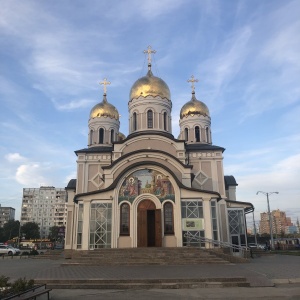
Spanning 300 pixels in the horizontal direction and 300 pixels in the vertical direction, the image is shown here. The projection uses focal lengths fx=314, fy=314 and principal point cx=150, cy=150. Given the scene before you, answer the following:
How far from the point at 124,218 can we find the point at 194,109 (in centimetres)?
1534

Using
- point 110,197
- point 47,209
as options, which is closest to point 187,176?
point 110,197

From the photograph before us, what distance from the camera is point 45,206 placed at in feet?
315

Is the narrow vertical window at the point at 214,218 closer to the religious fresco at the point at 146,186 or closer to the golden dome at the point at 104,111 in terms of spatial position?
the religious fresco at the point at 146,186

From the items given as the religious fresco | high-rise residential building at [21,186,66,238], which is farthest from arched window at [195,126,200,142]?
high-rise residential building at [21,186,66,238]

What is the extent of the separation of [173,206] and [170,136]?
21.6 ft

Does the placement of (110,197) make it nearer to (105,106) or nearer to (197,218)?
(197,218)

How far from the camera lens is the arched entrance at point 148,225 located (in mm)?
19875

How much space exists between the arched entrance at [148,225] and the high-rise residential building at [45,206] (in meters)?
79.1

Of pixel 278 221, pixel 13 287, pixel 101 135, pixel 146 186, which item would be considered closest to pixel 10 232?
pixel 101 135

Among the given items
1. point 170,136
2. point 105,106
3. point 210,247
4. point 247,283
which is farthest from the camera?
point 105,106

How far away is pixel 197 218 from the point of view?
20.0 metres

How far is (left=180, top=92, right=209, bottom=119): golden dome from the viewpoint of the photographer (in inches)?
1240

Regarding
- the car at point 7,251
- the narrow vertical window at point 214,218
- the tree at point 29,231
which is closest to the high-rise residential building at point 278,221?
the tree at point 29,231

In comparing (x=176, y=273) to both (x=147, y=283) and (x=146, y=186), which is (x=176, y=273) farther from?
(x=146, y=186)
